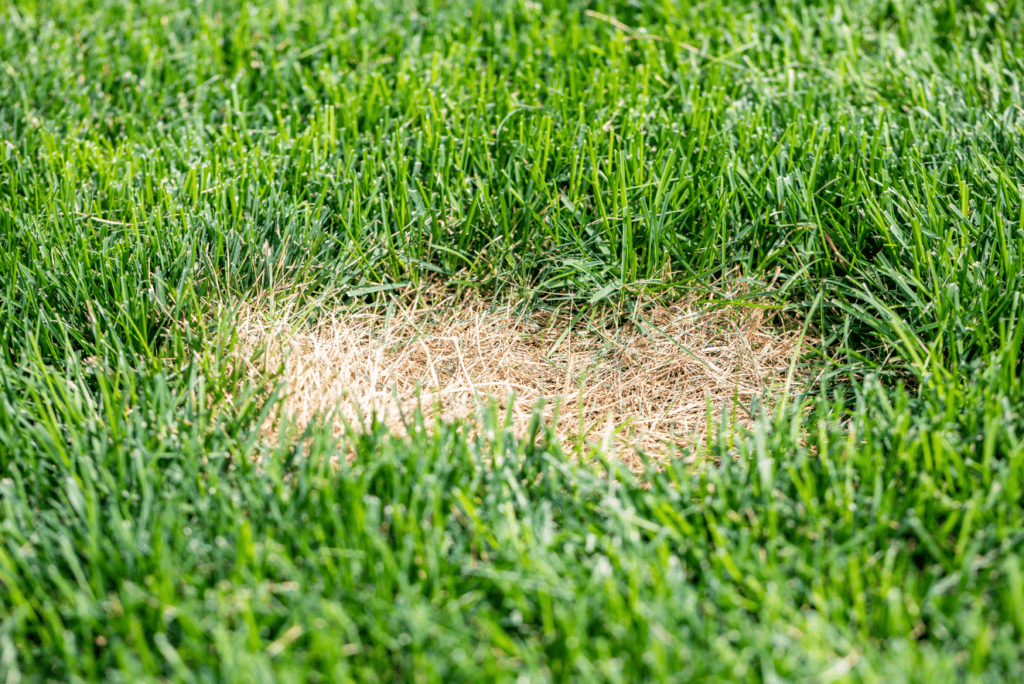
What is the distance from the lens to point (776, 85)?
280cm

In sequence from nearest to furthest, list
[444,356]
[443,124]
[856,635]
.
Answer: [856,635] < [444,356] < [443,124]

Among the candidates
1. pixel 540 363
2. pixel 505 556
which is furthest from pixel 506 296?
pixel 505 556

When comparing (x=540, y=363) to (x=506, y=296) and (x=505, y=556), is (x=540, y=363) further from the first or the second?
(x=505, y=556)

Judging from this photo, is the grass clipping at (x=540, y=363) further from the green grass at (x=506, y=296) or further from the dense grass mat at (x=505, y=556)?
the dense grass mat at (x=505, y=556)

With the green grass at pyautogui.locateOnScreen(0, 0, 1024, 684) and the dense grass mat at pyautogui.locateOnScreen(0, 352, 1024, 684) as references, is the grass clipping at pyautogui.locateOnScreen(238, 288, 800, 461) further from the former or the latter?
the dense grass mat at pyautogui.locateOnScreen(0, 352, 1024, 684)

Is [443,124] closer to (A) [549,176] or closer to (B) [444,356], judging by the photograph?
(A) [549,176]

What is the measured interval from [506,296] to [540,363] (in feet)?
0.80

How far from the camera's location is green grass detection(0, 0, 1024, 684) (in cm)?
138

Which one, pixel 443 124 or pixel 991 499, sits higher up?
pixel 443 124

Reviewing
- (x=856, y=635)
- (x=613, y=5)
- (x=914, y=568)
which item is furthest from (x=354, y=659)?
(x=613, y=5)

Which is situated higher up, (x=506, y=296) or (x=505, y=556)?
(x=506, y=296)

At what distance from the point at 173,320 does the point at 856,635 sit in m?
1.64

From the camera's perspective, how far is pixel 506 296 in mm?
2305

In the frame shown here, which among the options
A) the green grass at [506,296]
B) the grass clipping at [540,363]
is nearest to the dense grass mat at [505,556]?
the green grass at [506,296]
